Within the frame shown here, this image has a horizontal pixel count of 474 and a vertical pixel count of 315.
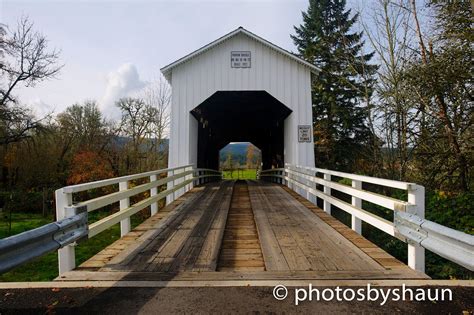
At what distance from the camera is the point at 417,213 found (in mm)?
2953

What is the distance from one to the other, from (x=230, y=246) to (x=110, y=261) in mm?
1436

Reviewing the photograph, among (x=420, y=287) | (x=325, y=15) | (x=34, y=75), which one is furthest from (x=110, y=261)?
(x=325, y=15)

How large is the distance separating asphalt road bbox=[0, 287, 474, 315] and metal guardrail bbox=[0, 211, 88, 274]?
335 mm

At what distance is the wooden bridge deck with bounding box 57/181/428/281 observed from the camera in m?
2.80

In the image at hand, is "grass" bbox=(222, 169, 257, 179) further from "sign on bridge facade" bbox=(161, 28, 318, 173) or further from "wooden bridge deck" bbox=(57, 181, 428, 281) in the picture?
"wooden bridge deck" bbox=(57, 181, 428, 281)

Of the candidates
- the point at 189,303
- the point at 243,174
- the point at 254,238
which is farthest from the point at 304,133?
the point at 243,174

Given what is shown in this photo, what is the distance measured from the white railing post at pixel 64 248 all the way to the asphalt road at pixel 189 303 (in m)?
0.50

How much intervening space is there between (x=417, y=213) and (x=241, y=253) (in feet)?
6.29

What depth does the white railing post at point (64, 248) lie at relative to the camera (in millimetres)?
2943

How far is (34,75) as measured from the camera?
55.1 feet

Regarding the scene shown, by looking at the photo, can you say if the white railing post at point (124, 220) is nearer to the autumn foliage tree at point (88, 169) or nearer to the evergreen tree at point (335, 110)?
the evergreen tree at point (335, 110)

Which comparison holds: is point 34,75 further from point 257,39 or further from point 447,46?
point 447,46

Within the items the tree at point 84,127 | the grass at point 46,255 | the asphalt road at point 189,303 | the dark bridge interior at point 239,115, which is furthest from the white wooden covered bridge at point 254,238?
the tree at point 84,127

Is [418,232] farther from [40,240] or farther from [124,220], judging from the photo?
[124,220]
